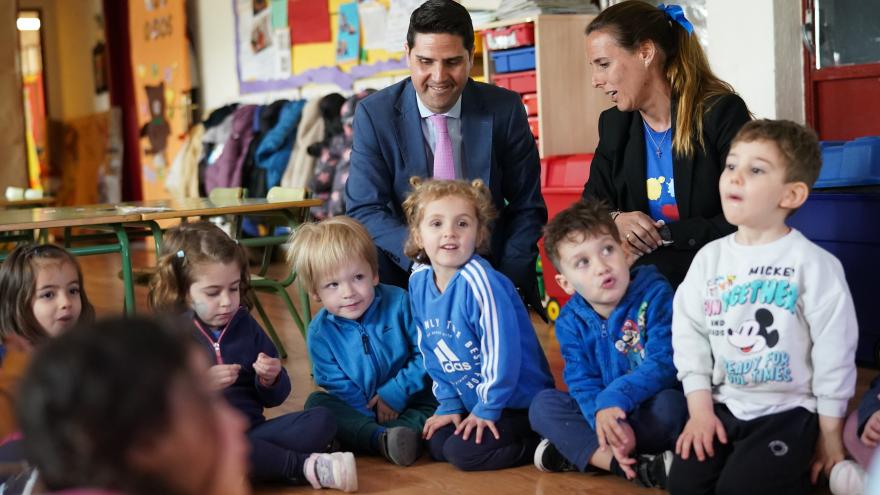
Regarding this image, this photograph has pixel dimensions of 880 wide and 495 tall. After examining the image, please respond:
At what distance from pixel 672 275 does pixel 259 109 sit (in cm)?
488

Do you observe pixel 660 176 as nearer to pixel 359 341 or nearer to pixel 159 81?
pixel 359 341

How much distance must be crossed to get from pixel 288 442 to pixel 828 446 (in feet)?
4.10

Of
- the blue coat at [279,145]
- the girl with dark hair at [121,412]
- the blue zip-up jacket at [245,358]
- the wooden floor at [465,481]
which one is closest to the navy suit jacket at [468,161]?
the blue zip-up jacket at [245,358]

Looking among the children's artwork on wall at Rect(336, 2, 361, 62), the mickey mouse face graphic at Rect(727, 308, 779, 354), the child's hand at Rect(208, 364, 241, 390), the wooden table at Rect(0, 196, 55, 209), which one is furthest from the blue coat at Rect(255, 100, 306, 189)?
the mickey mouse face graphic at Rect(727, 308, 779, 354)

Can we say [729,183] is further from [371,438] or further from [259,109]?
[259,109]

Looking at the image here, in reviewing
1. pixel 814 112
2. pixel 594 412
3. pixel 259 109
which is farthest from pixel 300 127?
pixel 594 412

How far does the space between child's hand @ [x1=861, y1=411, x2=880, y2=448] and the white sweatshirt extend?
57 millimetres

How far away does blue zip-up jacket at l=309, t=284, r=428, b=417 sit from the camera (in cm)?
278

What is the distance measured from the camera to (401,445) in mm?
2621

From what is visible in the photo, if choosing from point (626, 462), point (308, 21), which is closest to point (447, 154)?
point (626, 462)

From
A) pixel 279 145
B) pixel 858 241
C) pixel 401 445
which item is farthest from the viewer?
pixel 279 145

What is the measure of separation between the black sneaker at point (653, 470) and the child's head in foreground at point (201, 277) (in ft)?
3.49

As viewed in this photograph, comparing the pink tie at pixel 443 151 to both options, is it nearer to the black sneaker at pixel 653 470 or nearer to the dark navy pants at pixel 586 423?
the dark navy pants at pixel 586 423

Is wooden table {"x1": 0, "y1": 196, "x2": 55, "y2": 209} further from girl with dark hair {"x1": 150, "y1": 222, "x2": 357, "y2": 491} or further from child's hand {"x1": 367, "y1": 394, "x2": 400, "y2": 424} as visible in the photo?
child's hand {"x1": 367, "y1": 394, "x2": 400, "y2": 424}
